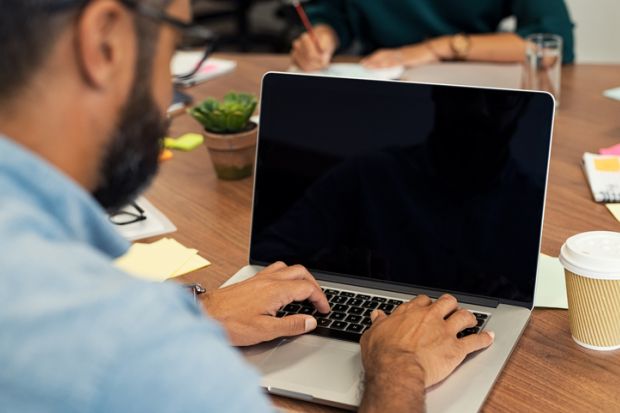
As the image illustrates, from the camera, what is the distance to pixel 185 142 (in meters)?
1.80

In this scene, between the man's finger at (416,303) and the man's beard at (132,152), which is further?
the man's finger at (416,303)

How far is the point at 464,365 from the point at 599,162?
2.37ft

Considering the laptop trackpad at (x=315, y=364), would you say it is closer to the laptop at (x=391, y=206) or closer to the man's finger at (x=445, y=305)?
the laptop at (x=391, y=206)

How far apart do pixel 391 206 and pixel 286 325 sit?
9.5 inches

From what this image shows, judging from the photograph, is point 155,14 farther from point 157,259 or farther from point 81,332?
point 157,259

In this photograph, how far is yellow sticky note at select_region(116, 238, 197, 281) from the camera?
1277 millimetres

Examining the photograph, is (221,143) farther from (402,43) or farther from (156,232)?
(402,43)

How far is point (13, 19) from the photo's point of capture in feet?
2.05

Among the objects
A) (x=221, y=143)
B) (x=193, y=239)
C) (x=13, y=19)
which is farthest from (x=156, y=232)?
(x=13, y=19)

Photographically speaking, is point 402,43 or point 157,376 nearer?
point 157,376

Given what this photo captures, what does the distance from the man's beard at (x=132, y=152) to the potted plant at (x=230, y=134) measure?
74 cm

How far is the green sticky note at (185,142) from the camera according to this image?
1.79 metres

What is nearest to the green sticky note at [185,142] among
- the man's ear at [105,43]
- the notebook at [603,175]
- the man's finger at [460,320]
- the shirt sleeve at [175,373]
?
the notebook at [603,175]

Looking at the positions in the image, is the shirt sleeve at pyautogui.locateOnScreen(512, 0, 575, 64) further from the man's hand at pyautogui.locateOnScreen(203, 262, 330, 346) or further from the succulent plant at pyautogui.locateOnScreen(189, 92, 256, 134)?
the man's hand at pyautogui.locateOnScreen(203, 262, 330, 346)
